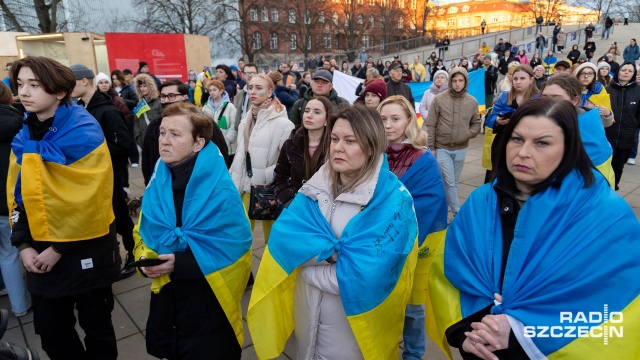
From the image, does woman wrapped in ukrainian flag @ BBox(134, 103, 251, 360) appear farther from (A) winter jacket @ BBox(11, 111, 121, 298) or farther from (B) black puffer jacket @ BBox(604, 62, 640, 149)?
(B) black puffer jacket @ BBox(604, 62, 640, 149)

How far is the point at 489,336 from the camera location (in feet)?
5.56

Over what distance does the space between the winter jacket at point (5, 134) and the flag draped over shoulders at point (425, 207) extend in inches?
125

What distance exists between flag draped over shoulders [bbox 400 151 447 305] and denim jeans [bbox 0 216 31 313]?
11.4ft

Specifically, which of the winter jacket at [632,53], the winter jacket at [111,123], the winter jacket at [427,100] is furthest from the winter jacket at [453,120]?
the winter jacket at [632,53]

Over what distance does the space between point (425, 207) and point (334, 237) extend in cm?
102

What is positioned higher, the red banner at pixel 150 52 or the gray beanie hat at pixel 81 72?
the red banner at pixel 150 52

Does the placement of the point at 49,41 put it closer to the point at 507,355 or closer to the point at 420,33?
the point at 507,355

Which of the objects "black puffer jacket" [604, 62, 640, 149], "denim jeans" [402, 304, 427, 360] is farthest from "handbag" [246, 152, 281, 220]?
"black puffer jacket" [604, 62, 640, 149]

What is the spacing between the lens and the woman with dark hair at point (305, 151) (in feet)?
11.5

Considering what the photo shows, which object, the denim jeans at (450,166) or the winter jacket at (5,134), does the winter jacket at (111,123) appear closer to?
the winter jacket at (5,134)

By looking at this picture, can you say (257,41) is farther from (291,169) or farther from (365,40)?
(291,169)

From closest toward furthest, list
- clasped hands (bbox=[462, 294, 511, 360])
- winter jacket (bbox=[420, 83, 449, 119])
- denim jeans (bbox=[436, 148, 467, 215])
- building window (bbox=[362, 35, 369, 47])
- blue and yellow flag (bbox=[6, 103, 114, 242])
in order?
clasped hands (bbox=[462, 294, 511, 360]) → blue and yellow flag (bbox=[6, 103, 114, 242]) → denim jeans (bbox=[436, 148, 467, 215]) → winter jacket (bbox=[420, 83, 449, 119]) → building window (bbox=[362, 35, 369, 47])

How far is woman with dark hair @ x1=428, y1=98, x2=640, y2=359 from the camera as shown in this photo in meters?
1.58

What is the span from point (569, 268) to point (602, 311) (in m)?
0.20
